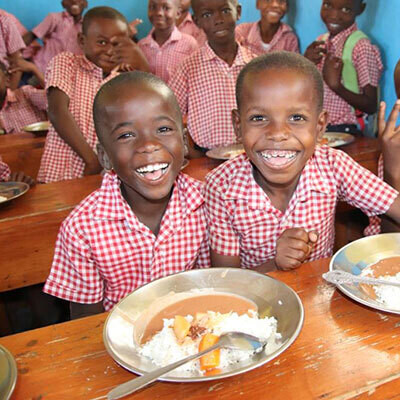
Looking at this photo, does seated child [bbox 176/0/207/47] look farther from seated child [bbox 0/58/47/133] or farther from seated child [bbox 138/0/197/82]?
seated child [bbox 0/58/47/133]

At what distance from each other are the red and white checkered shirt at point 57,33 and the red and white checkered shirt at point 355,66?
3.20m

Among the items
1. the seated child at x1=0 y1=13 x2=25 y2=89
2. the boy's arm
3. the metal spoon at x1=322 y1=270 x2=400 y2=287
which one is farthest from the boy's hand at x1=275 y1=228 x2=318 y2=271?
the seated child at x1=0 y1=13 x2=25 y2=89

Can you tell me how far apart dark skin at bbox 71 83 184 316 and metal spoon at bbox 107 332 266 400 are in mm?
575

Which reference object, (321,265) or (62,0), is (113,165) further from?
(62,0)

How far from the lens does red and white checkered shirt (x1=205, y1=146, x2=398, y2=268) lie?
4.27 feet

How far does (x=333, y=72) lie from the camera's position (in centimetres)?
257

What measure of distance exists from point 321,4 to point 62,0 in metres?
3.54

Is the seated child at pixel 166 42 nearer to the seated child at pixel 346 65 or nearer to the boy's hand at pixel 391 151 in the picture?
the seated child at pixel 346 65

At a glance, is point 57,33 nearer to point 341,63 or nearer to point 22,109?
point 22,109

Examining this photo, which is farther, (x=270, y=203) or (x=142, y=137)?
(x=270, y=203)

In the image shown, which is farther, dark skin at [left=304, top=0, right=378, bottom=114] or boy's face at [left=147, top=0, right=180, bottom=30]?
boy's face at [left=147, top=0, right=180, bottom=30]

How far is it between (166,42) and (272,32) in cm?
109

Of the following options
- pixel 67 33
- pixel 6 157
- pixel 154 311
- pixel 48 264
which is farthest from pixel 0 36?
pixel 154 311

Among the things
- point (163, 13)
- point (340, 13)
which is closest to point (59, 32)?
point (163, 13)
